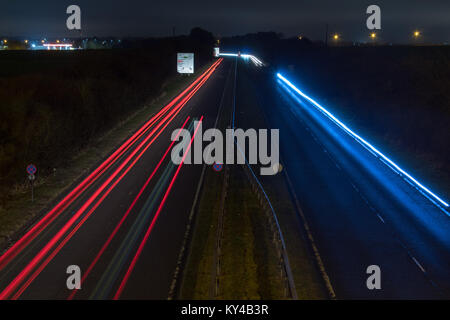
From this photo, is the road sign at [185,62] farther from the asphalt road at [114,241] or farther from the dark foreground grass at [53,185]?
the asphalt road at [114,241]

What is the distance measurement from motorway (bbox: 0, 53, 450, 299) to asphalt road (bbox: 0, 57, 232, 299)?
0.10ft

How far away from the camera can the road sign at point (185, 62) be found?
5886cm

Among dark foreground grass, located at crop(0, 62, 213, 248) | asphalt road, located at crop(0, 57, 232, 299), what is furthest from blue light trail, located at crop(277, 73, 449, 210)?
dark foreground grass, located at crop(0, 62, 213, 248)

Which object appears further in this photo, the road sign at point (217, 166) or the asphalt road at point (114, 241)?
the road sign at point (217, 166)

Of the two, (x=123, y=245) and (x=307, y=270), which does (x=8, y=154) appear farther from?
(x=307, y=270)

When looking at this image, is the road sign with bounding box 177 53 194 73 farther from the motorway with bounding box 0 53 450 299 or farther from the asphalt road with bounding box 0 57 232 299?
the asphalt road with bounding box 0 57 232 299

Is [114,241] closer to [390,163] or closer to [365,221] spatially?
[365,221]

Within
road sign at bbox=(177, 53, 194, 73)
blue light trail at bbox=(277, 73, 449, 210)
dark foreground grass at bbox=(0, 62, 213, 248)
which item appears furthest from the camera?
road sign at bbox=(177, 53, 194, 73)

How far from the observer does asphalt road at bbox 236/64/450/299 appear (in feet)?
37.6

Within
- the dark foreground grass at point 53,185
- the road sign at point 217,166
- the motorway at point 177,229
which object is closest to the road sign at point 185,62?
the dark foreground grass at point 53,185

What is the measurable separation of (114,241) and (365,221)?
29.1 ft

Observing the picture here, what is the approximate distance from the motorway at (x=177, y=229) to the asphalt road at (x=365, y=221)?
0.04 meters

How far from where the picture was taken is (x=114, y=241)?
43.4 ft
